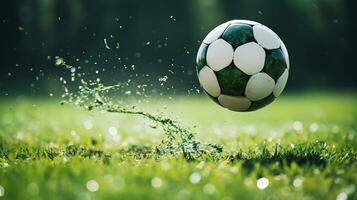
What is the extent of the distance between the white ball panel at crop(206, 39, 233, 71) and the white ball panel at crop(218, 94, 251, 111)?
0.91 ft

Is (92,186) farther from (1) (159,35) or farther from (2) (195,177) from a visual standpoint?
(1) (159,35)

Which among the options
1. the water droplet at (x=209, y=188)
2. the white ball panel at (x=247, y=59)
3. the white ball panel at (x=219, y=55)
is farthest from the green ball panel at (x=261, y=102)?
the water droplet at (x=209, y=188)

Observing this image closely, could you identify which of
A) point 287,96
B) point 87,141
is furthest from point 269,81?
point 287,96

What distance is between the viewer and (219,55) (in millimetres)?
4246

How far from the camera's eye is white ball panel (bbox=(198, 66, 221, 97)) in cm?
432

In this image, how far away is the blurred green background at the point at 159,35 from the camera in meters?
16.3

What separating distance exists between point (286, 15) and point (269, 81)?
13590mm

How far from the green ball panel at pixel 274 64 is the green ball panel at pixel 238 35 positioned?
0.71 feet

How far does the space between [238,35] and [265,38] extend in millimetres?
247

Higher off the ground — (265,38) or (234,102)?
(265,38)

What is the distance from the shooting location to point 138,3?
1780 centimetres

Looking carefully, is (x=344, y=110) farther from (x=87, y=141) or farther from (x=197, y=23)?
Answer: (x=197, y=23)

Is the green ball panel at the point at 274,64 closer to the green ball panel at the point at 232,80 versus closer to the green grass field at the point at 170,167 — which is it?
the green ball panel at the point at 232,80

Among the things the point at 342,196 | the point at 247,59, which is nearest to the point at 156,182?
the point at 342,196
